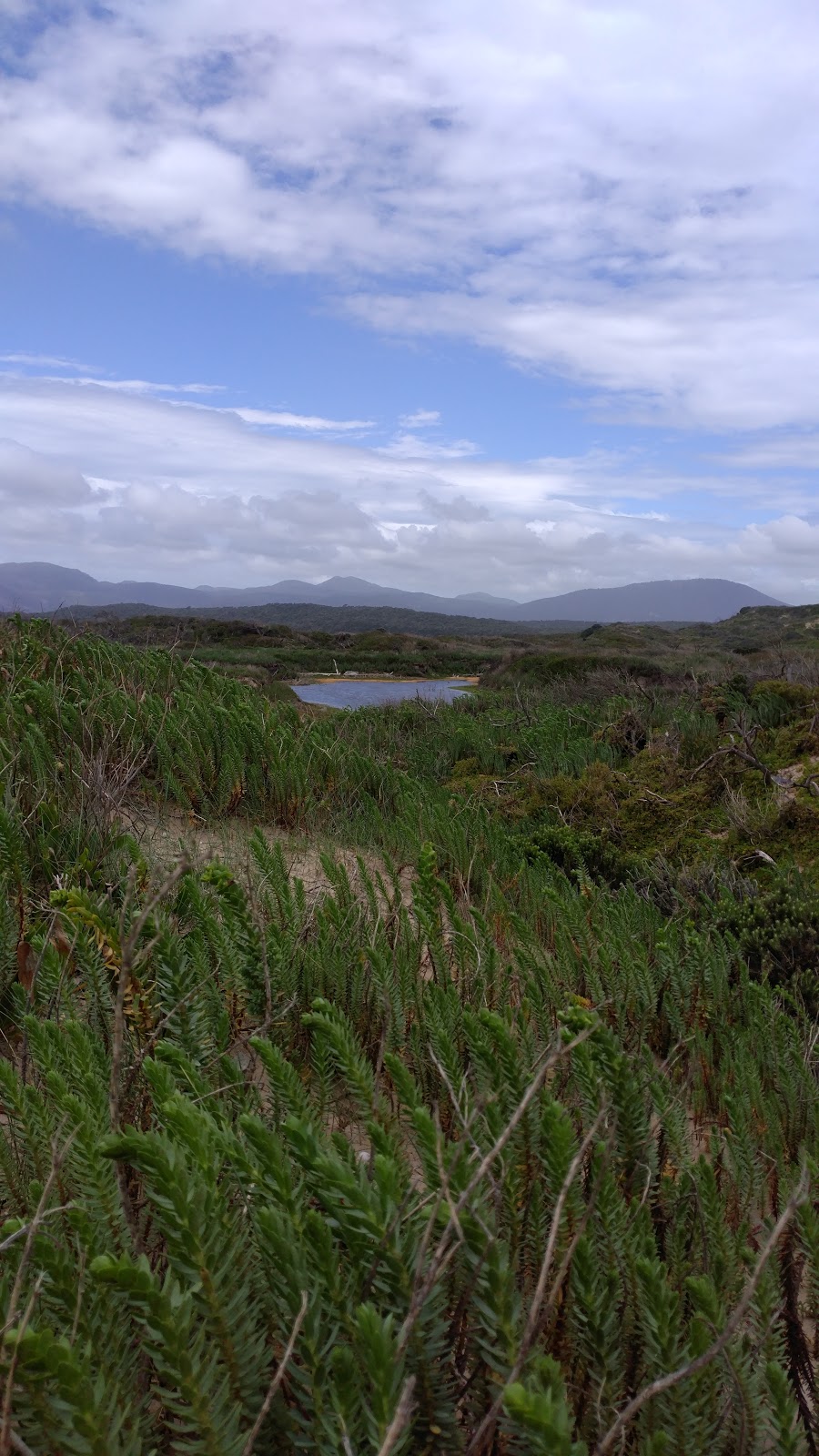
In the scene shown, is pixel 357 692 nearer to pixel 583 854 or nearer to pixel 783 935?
pixel 583 854

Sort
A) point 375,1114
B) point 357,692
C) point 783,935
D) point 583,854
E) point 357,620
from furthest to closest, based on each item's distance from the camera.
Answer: point 357,620
point 357,692
point 583,854
point 783,935
point 375,1114

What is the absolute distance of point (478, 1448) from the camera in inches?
42.4

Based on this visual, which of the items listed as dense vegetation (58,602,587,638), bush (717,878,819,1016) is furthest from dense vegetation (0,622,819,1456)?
dense vegetation (58,602,587,638)

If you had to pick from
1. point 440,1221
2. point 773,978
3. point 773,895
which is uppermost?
point 440,1221

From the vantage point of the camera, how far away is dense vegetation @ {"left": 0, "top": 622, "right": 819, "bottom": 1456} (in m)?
1.06

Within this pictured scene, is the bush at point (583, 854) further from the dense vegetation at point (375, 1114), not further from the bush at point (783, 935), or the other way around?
the bush at point (783, 935)

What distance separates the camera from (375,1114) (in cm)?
164

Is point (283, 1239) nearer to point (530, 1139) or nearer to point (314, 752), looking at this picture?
point (530, 1139)

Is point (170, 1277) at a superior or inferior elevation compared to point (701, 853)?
superior

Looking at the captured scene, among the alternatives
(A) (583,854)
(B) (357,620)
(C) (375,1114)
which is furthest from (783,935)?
(B) (357,620)

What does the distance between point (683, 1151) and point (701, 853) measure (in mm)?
4451

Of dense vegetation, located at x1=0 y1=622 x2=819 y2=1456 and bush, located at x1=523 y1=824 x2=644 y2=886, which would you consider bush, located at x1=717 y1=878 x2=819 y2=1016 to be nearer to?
dense vegetation, located at x1=0 y1=622 x2=819 y2=1456

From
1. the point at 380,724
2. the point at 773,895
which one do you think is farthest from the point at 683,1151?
the point at 380,724

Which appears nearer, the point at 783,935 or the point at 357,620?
the point at 783,935
